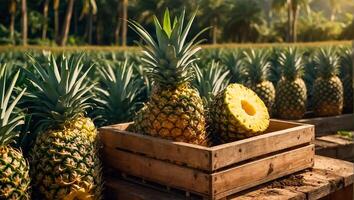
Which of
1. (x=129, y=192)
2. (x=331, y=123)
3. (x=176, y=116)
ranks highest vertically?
(x=176, y=116)

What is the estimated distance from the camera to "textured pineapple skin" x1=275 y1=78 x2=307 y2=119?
7684 millimetres

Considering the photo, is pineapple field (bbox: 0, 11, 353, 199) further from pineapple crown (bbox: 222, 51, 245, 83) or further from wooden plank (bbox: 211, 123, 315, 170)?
pineapple crown (bbox: 222, 51, 245, 83)

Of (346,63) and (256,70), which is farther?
(346,63)

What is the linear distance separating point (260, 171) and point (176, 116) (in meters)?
0.81

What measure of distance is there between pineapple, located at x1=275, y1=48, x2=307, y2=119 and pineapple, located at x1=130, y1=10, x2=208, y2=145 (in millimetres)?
4196

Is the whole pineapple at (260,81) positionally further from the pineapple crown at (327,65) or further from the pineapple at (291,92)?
the pineapple crown at (327,65)

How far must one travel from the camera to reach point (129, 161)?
3908 millimetres

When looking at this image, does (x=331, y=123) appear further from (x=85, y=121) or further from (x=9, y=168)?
(x=9, y=168)

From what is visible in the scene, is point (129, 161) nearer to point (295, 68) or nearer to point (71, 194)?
point (71, 194)

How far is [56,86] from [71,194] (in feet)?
2.75

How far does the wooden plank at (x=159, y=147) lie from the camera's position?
3.35 meters

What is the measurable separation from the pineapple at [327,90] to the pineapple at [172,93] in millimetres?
4818

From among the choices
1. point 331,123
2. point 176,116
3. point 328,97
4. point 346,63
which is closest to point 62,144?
point 176,116

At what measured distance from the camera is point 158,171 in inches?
145
